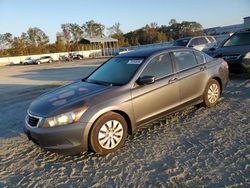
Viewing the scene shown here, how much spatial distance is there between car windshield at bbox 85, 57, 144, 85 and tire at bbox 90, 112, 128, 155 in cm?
72

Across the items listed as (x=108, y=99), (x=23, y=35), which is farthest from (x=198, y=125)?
(x=23, y=35)

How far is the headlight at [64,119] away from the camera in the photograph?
3.96 m

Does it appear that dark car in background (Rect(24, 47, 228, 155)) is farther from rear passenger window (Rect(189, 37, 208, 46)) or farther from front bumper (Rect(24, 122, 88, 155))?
rear passenger window (Rect(189, 37, 208, 46))

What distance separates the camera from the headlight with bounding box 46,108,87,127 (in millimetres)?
3965

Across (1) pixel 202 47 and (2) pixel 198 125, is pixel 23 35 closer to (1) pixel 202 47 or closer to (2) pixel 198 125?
(1) pixel 202 47

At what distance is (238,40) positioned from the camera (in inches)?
416

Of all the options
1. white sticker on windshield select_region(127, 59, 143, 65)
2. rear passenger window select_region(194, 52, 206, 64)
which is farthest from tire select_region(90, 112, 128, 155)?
rear passenger window select_region(194, 52, 206, 64)

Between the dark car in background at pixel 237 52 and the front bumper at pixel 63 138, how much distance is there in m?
7.05

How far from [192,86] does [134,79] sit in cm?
150

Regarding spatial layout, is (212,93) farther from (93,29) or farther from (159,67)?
(93,29)

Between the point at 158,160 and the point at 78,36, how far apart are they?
85413 mm

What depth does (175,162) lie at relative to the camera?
3.78 m

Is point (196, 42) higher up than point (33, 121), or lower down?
higher up

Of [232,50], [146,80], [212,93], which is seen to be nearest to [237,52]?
[232,50]
